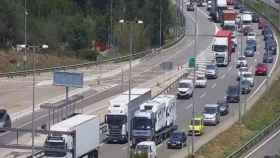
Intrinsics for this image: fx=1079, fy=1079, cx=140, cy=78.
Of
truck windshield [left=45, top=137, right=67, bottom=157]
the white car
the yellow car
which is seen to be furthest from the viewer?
the white car

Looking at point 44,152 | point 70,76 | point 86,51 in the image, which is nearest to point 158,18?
point 86,51

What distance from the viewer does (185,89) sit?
78.8 meters

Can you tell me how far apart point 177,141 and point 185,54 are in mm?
48078

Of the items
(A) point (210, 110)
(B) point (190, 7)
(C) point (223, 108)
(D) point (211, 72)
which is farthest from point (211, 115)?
(B) point (190, 7)

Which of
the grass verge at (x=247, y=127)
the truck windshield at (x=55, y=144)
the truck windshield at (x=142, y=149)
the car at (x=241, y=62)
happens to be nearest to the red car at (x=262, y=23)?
the car at (x=241, y=62)

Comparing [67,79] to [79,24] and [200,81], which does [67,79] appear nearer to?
[200,81]

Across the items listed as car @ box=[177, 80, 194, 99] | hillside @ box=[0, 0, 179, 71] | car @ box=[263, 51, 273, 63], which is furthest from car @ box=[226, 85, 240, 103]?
hillside @ box=[0, 0, 179, 71]

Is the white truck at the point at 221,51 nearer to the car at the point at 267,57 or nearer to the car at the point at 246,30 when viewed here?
the car at the point at 267,57

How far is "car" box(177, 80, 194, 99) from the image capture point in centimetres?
7844

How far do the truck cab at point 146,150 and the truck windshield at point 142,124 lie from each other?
3217mm

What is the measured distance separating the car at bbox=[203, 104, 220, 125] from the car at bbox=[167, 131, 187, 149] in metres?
7.13

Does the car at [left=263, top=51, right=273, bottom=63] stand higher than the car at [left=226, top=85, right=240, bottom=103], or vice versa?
the car at [left=263, top=51, right=273, bottom=63]

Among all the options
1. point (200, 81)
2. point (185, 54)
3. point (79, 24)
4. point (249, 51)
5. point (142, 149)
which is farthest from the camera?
point (79, 24)

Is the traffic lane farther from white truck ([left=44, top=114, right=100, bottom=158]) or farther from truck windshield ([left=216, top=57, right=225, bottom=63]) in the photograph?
truck windshield ([left=216, top=57, right=225, bottom=63])
